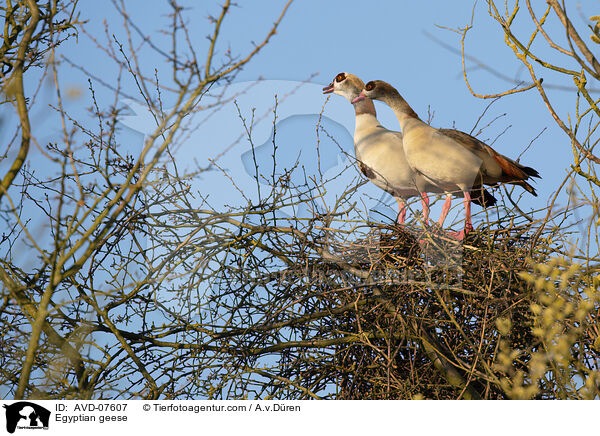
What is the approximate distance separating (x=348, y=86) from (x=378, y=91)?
0.54 ft

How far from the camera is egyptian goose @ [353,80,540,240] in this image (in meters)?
2.55

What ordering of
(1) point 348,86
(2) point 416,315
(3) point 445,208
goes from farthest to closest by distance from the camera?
(1) point 348,86, (3) point 445,208, (2) point 416,315

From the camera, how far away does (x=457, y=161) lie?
2.54m

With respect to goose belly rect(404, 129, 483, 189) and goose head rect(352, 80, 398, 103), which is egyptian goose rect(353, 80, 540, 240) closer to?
goose belly rect(404, 129, 483, 189)

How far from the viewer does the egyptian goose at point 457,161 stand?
2549 millimetres

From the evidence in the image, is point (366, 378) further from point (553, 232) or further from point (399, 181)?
point (399, 181)

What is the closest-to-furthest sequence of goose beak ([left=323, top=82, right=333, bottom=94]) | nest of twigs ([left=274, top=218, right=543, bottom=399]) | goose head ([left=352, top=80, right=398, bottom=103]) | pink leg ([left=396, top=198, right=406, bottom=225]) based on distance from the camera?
1. nest of twigs ([left=274, top=218, right=543, bottom=399])
2. pink leg ([left=396, top=198, right=406, bottom=225])
3. goose head ([left=352, top=80, right=398, bottom=103])
4. goose beak ([left=323, top=82, right=333, bottom=94])

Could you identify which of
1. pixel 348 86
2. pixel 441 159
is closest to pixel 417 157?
pixel 441 159
